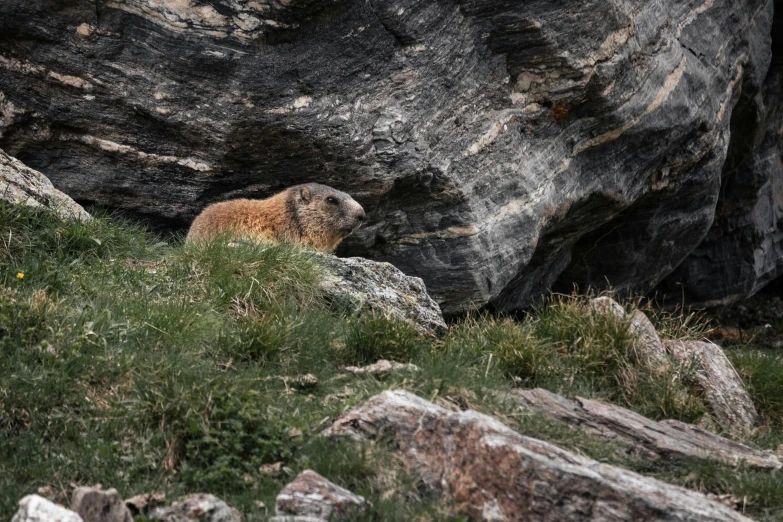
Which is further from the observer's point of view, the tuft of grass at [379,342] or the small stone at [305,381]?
the tuft of grass at [379,342]

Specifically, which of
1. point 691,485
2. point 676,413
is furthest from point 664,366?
point 691,485

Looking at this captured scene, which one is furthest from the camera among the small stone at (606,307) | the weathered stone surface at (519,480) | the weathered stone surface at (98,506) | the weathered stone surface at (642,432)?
the small stone at (606,307)

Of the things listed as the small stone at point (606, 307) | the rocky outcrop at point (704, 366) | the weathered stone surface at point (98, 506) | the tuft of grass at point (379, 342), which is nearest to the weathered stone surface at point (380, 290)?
the tuft of grass at point (379, 342)

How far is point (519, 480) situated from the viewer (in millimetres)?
5156

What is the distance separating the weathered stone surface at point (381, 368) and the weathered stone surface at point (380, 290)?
3.94ft

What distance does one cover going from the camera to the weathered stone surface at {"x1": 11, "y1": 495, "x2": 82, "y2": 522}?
169 inches

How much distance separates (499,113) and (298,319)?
4827 mm

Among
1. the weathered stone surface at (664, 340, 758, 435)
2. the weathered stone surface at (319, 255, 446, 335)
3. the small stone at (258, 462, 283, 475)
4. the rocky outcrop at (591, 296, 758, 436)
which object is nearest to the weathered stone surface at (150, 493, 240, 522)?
the small stone at (258, 462, 283, 475)

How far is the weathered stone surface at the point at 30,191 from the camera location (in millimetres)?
8773

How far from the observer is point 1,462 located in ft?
18.3

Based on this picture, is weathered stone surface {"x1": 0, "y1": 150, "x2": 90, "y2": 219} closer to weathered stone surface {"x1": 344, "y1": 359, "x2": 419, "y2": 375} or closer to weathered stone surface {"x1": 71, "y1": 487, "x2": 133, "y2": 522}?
weathered stone surface {"x1": 344, "y1": 359, "x2": 419, "y2": 375}

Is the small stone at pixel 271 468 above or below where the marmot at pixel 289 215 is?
below

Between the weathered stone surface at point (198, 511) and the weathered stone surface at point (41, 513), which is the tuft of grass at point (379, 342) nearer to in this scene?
the weathered stone surface at point (198, 511)

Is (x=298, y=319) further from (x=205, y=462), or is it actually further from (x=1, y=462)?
(x=1, y=462)
